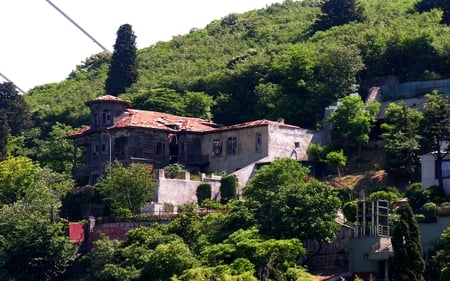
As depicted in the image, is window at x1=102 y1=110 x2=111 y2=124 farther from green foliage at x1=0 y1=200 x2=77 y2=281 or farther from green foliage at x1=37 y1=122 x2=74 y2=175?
green foliage at x1=0 y1=200 x2=77 y2=281

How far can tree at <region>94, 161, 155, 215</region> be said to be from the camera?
241 ft

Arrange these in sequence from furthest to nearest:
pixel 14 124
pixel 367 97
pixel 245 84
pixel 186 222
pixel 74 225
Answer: pixel 14 124 < pixel 245 84 < pixel 367 97 < pixel 74 225 < pixel 186 222

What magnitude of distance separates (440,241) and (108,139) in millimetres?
29909

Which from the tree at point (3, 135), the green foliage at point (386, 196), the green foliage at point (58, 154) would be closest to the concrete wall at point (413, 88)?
the green foliage at point (386, 196)

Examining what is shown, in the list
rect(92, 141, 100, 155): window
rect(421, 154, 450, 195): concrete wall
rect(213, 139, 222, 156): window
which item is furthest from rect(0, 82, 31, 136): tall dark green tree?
rect(421, 154, 450, 195): concrete wall

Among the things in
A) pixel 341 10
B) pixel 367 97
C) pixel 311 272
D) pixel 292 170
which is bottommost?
pixel 311 272

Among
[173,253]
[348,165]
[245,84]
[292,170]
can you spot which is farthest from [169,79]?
[173,253]

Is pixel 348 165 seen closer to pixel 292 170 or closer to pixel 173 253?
pixel 292 170

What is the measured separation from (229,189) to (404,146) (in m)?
10.3

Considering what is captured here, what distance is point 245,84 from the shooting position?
92.1 m

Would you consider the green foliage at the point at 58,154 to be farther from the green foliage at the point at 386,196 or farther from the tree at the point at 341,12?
the green foliage at the point at 386,196

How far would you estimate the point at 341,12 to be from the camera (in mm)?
103125

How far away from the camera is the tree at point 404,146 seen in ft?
235

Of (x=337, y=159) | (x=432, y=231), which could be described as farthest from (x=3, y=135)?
(x=432, y=231)
